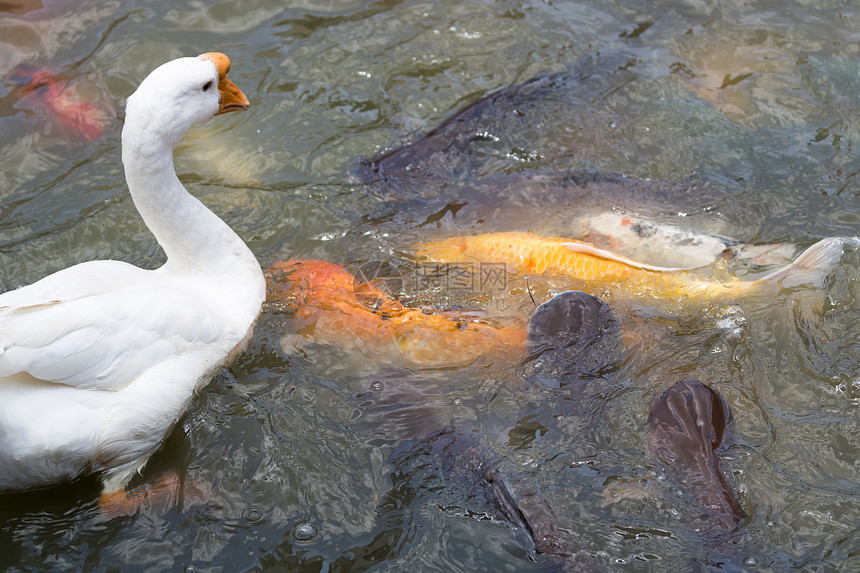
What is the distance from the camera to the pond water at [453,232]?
3279 millimetres

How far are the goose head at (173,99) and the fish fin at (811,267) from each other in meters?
3.07

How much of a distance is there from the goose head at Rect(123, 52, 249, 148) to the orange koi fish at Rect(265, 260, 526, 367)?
43.9 inches

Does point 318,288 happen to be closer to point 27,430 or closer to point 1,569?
point 27,430

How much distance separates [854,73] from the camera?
5832mm

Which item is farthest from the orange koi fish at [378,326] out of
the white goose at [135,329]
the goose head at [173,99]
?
the goose head at [173,99]

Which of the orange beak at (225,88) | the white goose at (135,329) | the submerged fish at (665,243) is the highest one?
the orange beak at (225,88)

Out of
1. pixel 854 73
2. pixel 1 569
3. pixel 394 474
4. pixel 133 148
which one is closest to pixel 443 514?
pixel 394 474

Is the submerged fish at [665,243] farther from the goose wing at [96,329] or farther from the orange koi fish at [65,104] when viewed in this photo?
the orange koi fish at [65,104]

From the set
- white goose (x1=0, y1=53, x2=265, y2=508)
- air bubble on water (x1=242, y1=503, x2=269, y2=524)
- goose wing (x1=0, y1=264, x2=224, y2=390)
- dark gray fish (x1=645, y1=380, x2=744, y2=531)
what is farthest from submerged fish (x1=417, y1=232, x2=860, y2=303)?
air bubble on water (x1=242, y1=503, x2=269, y2=524)

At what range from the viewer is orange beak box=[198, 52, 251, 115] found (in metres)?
3.85

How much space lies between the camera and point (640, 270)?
4254mm

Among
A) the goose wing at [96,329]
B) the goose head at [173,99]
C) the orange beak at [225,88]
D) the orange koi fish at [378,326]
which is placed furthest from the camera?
the orange koi fish at [378,326]

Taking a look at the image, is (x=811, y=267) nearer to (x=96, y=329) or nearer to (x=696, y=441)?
(x=696, y=441)

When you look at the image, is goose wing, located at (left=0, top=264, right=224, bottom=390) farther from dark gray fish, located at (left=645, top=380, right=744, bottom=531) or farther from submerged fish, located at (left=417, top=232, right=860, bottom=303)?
dark gray fish, located at (left=645, top=380, right=744, bottom=531)
